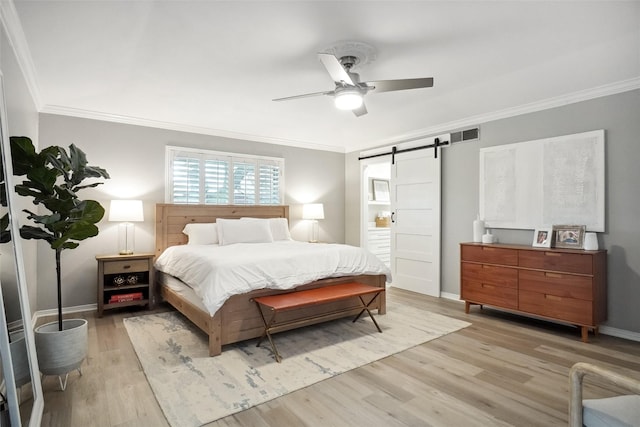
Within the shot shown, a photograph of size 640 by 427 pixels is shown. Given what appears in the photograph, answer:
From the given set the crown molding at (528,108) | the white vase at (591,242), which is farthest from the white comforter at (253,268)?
the crown molding at (528,108)

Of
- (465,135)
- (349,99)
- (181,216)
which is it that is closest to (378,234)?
(465,135)

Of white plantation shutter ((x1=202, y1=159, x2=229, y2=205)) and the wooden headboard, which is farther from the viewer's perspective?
white plantation shutter ((x1=202, y1=159, x2=229, y2=205))

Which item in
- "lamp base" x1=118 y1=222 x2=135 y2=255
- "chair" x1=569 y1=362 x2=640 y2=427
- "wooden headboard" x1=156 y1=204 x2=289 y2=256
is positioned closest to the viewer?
"chair" x1=569 y1=362 x2=640 y2=427

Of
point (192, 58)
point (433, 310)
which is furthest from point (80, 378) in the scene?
point (433, 310)

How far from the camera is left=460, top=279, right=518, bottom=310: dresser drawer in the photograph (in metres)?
3.86

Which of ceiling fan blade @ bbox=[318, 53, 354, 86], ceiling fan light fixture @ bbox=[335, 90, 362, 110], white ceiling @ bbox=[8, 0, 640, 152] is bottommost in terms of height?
ceiling fan light fixture @ bbox=[335, 90, 362, 110]

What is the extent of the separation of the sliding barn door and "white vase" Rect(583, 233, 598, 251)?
1.85 m

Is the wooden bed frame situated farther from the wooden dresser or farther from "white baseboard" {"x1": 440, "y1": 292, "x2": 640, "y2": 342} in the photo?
"white baseboard" {"x1": 440, "y1": 292, "x2": 640, "y2": 342}

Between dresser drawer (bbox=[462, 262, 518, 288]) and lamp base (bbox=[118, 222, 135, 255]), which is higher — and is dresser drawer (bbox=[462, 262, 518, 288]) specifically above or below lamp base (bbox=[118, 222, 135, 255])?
below

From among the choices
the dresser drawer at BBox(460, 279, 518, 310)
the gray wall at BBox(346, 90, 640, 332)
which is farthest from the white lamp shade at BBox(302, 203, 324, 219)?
the gray wall at BBox(346, 90, 640, 332)

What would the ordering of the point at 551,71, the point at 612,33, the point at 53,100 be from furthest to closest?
the point at 53,100 → the point at 551,71 → the point at 612,33

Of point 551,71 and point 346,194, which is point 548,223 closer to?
point 551,71

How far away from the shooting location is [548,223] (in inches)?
155

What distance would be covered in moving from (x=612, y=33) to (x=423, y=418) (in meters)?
3.11
